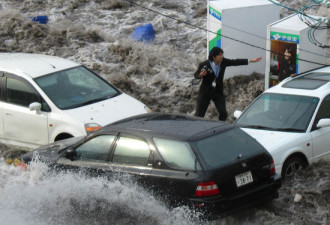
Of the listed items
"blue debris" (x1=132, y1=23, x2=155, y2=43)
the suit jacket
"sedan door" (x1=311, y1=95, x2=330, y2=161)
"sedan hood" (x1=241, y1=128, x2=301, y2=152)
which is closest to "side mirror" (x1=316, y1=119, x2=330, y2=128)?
Answer: "sedan door" (x1=311, y1=95, x2=330, y2=161)

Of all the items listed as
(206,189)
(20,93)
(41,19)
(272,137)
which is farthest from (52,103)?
(41,19)

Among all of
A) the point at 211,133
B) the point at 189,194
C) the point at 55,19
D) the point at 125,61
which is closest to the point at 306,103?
the point at 211,133

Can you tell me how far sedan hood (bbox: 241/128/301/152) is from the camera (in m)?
9.02

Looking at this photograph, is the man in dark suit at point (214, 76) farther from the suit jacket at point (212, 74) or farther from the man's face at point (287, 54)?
the man's face at point (287, 54)

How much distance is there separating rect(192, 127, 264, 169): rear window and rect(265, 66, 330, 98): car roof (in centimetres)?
241

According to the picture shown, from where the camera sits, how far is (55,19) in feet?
64.1

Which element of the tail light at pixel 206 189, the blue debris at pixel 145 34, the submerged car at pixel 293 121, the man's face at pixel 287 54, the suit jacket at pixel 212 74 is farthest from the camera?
the blue debris at pixel 145 34

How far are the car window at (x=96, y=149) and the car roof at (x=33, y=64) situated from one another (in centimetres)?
315

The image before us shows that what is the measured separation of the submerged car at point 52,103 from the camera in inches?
414

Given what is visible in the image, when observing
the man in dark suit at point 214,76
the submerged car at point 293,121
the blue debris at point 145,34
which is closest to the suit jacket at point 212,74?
the man in dark suit at point 214,76

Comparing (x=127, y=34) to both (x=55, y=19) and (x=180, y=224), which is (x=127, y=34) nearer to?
(x=55, y=19)

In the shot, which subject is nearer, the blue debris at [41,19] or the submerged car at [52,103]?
the submerged car at [52,103]

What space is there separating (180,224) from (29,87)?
16.3 feet

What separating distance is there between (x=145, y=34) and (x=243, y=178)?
35.4 ft
